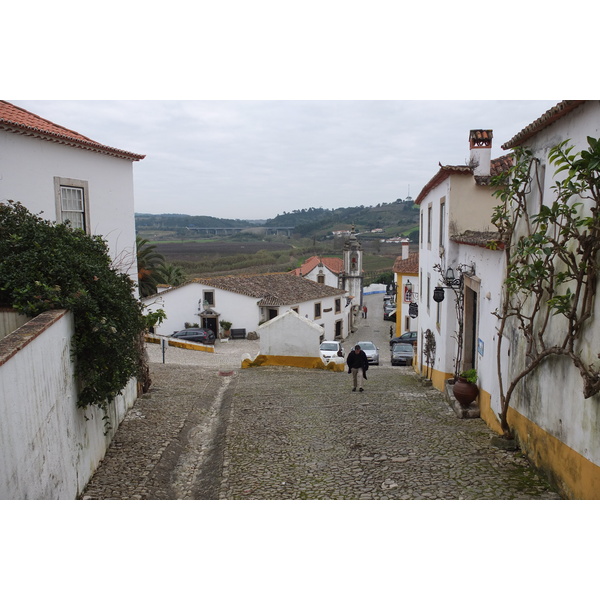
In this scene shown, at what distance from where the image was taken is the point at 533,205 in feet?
24.2

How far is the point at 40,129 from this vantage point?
31.0ft

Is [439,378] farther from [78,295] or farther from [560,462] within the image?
[78,295]

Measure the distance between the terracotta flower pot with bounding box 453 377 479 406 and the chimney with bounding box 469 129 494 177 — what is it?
5082mm

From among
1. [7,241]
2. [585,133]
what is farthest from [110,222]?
[585,133]

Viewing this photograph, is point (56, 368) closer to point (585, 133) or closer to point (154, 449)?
point (154, 449)

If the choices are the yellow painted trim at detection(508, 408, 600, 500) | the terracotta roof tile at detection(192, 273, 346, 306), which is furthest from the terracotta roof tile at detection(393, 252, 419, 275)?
the yellow painted trim at detection(508, 408, 600, 500)

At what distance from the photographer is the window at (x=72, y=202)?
10.2m

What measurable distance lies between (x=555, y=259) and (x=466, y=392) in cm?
411

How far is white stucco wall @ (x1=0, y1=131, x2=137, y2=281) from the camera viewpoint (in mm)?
9188

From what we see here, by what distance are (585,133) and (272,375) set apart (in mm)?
13482

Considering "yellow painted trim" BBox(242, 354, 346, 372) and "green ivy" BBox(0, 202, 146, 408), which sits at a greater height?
"green ivy" BBox(0, 202, 146, 408)

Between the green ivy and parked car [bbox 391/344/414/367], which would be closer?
the green ivy

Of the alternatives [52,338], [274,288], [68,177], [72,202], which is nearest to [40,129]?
[68,177]

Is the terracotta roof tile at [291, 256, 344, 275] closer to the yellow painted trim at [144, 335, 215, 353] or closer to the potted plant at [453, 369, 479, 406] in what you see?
the yellow painted trim at [144, 335, 215, 353]
